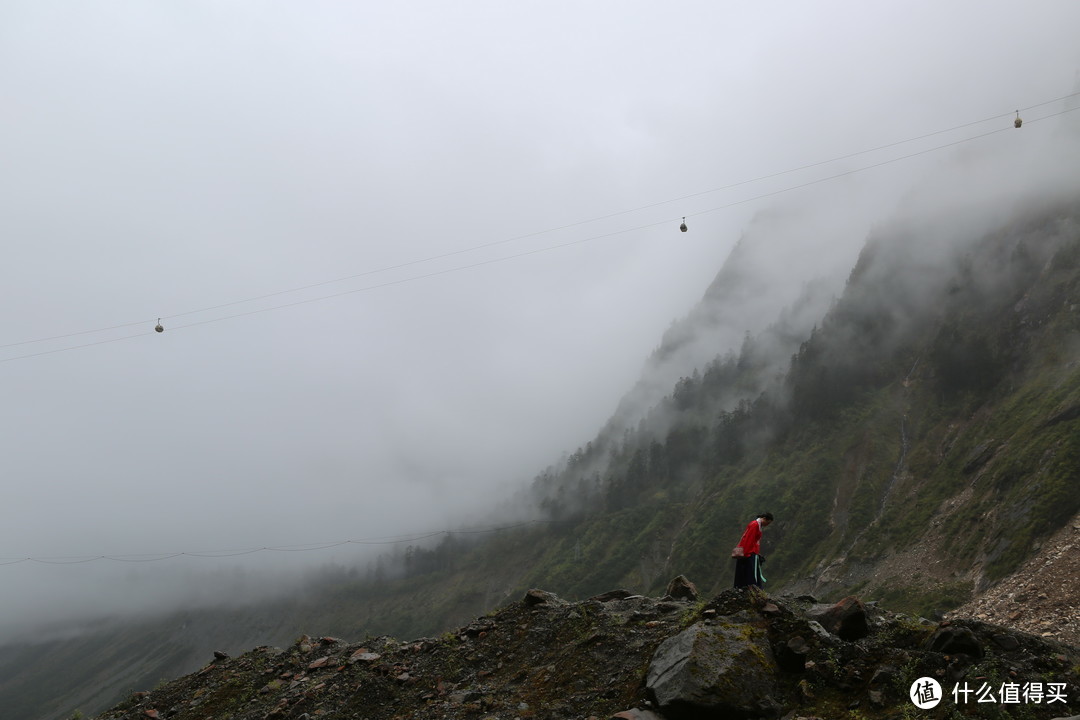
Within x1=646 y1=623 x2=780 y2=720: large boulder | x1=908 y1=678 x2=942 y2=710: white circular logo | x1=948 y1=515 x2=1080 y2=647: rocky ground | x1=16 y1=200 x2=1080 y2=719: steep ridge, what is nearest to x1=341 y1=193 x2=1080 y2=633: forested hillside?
x1=16 y1=200 x2=1080 y2=719: steep ridge

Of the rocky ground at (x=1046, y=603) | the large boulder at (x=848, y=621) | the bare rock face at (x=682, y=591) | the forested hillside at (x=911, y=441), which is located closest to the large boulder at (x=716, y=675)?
the large boulder at (x=848, y=621)

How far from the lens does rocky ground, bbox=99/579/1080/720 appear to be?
30.4 feet

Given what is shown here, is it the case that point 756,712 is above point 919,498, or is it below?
above

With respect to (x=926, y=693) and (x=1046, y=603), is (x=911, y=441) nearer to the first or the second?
(x=1046, y=603)

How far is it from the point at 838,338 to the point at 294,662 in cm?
18513

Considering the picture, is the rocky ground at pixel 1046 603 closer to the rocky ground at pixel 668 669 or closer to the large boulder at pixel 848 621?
the large boulder at pixel 848 621

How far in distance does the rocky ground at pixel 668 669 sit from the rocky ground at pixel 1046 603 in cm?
1963

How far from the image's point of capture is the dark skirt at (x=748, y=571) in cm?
1518

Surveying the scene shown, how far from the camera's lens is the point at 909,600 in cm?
7162

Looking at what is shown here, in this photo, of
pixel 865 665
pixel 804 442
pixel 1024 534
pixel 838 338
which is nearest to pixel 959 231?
pixel 838 338

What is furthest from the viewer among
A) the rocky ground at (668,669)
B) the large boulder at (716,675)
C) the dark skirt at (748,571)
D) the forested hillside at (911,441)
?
the forested hillside at (911,441)

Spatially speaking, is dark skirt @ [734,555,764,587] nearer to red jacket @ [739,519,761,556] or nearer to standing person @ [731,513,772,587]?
standing person @ [731,513,772,587]

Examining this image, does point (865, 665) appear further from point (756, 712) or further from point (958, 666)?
point (756, 712)

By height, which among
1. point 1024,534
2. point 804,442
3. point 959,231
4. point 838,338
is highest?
point 959,231
